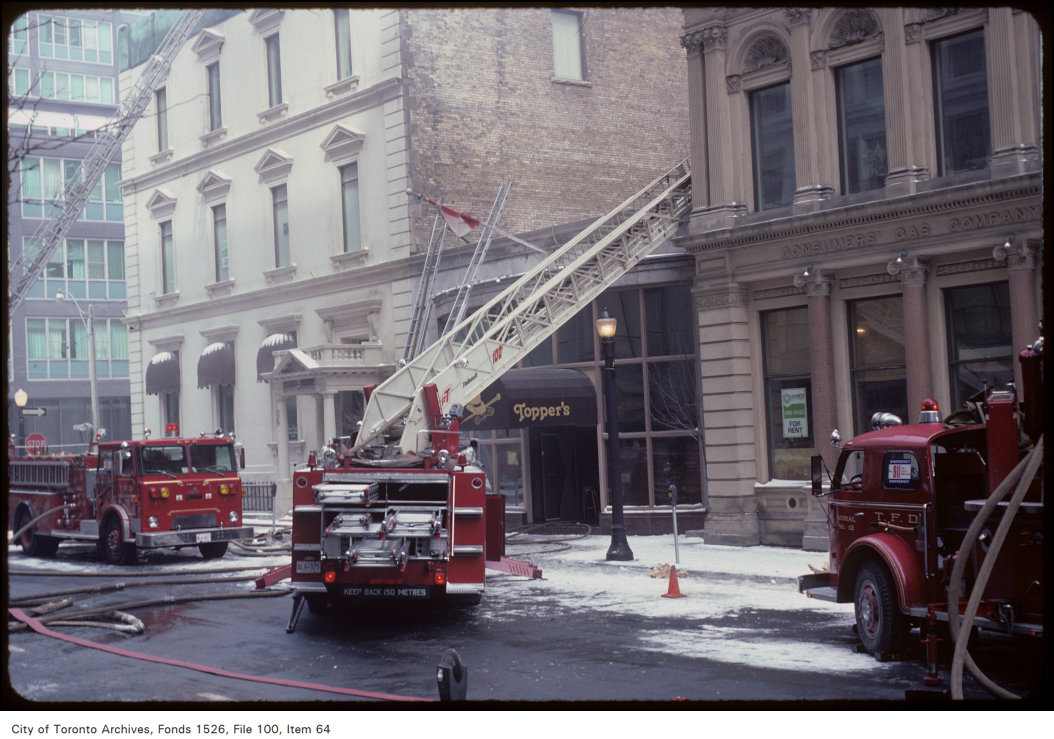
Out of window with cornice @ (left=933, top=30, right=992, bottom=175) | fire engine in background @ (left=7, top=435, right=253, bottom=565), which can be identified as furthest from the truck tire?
window with cornice @ (left=933, top=30, right=992, bottom=175)

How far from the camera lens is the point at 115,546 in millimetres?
23891

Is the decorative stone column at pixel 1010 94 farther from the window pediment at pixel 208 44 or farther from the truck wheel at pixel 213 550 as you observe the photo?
the window pediment at pixel 208 44

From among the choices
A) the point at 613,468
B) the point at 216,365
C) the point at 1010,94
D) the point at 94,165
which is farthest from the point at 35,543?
the point at 1010,94

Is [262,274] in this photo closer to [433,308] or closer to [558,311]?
[433,308]

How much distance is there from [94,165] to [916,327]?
92.8ft

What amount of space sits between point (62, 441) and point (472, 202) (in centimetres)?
3433

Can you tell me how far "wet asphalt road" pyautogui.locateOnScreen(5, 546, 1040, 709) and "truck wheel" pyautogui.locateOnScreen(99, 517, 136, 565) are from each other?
6388 millimetres

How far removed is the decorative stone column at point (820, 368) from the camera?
21.2 metres

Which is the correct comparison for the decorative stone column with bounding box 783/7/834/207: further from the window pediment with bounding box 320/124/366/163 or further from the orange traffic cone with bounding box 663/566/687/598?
the window pediment with bounding box 320/124/366/163

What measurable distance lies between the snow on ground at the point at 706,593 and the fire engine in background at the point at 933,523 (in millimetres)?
624

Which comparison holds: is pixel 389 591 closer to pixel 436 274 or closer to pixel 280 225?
pixel 436 274

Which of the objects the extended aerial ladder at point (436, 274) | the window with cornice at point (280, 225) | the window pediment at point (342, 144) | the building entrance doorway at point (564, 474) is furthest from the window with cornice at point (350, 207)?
the building entrance doorway at point (564, 474)

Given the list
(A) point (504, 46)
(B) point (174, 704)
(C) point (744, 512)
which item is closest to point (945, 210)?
(C) point (744, 512)

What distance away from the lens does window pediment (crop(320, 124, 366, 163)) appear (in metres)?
34.6
